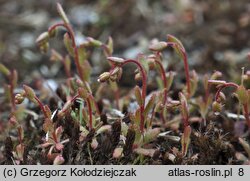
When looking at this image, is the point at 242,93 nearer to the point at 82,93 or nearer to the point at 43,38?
the point at 82,93

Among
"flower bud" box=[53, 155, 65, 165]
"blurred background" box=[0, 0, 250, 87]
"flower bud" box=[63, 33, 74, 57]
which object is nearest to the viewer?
"flower bud" box=[53, 155, 65, 165]

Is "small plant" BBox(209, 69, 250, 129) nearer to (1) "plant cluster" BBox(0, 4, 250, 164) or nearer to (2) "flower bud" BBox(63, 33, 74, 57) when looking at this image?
(1) "plant cluster" BBox(0, 4, 250, 164)

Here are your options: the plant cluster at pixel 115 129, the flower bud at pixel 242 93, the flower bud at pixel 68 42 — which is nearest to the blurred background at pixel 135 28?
the flower bud at pixel 68 42

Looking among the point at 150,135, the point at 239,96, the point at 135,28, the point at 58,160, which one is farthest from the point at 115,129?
the point at 135,28

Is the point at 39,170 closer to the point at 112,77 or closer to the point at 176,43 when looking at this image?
the point at 112,77

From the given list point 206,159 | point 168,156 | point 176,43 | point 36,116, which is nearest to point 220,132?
point 206,159

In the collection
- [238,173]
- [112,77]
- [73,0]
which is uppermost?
[73,0]

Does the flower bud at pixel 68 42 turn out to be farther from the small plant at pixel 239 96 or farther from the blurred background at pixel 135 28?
the blurred background at pixel 135 28

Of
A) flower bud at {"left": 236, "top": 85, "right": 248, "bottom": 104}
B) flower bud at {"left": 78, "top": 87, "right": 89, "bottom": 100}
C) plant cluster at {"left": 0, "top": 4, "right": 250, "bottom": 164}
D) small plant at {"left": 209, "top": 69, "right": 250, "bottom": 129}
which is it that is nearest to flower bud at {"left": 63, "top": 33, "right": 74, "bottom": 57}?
plant cluster at {"left": 0, "top": 4, "right": 250, "bottom": 164}
